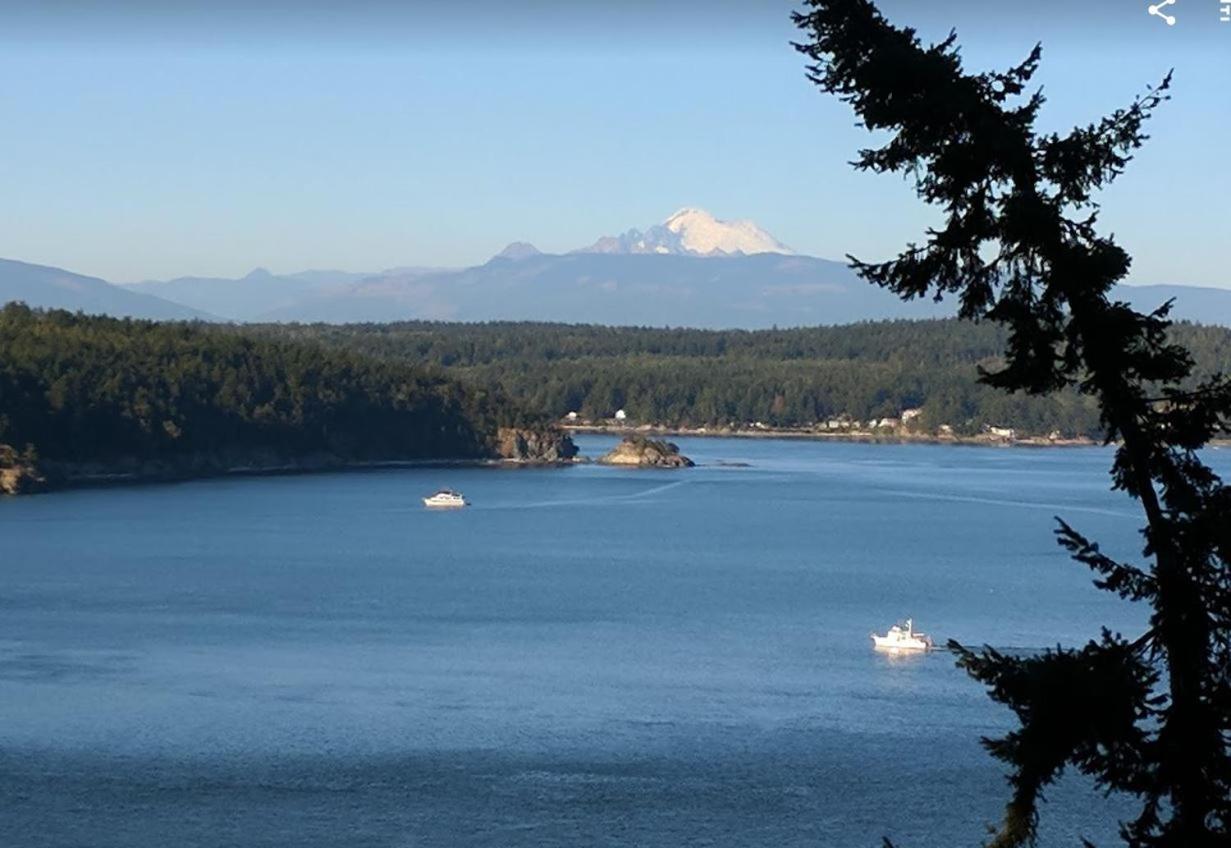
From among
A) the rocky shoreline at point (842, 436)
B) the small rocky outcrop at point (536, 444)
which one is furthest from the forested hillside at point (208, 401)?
the rocky shoreline at point (842, 436)

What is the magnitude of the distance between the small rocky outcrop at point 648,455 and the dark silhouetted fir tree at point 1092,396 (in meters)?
69.2

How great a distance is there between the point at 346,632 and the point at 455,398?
5125 cm

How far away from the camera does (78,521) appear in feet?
151

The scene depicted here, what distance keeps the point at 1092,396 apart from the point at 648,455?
2758 inches

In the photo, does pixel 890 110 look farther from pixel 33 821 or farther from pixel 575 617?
pixel 575 617

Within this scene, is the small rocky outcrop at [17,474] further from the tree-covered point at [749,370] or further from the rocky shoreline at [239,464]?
the tree-covered point at [749,370]

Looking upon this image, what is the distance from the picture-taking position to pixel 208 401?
67.3 meters

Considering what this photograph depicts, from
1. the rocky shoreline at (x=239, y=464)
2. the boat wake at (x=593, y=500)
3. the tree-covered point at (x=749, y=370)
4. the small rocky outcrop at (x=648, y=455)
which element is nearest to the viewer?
the boat wake at (x=593, y=500)

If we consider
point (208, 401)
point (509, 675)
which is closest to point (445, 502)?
point (208, 401)

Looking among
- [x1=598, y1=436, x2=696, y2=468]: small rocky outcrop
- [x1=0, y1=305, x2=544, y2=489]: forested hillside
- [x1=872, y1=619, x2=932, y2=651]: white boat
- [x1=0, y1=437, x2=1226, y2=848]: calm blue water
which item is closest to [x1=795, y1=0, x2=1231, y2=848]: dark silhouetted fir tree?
[x1=0, y1=437, x2=1226, y2=848]: calm blue water

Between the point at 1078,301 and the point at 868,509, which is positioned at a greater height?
the point at 1078,301

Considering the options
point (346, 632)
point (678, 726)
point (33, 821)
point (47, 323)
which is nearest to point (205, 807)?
point (33, 821)

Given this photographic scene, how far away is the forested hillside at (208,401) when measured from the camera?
199 ft

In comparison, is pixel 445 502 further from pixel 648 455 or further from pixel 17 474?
pixel 648 455
